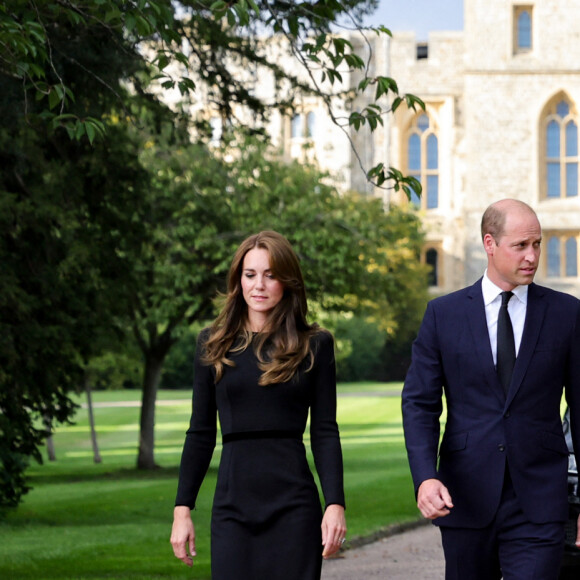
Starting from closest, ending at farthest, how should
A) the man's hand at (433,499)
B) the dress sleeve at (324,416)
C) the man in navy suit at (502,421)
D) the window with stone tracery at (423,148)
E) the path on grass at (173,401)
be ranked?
the dress sleeve at (324,416) < the man's hand at (433,499) < the man in navy suit at (502,421) < the path on grass at (173,401) < the window with stone tracery at (423,148)

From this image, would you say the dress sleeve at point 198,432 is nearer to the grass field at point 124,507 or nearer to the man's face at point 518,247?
the man's face at point 518,247

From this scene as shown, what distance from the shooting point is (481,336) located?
4.57 meters

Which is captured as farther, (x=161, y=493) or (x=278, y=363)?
(x=161, y=493)

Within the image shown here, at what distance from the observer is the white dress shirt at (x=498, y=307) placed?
4.59m

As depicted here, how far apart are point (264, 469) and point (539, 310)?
1.20m

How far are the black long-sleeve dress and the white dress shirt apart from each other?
2.37 feet

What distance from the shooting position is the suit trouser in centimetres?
436

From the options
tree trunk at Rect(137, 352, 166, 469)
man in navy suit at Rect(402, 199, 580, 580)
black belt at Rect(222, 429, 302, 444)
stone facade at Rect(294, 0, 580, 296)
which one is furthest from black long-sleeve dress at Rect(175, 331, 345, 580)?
stone facade at Rect(294, 0, 580, 296)

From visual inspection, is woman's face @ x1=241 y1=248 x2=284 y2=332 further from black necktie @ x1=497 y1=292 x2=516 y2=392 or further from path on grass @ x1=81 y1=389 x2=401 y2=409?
path on grass @ x1=81 y1=389 x2=401 y2=409

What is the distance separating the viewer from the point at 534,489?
4.46 meters

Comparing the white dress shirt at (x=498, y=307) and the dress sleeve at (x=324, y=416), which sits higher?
the white dress shirt at (x=498, y=307)

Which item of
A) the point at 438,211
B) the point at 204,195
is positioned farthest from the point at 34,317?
the point at 438,211

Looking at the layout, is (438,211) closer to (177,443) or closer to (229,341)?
(177,443)

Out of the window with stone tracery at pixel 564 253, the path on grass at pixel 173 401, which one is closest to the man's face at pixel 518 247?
the path on grass at pixel 173 401
